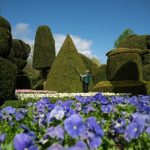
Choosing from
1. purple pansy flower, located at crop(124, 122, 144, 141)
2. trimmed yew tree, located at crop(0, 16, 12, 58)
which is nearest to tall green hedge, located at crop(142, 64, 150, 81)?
trimmed yew tree, located at crop(0, 16, 12, 58)

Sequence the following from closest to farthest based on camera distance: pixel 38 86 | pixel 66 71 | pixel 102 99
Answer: pixel 102 99, pixel 66 71, pixel 38 86

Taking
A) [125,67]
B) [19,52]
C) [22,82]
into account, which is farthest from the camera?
[19,52]

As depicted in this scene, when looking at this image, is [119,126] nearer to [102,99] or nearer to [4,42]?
[102,99]

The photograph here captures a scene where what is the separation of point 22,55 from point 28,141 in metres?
31.0

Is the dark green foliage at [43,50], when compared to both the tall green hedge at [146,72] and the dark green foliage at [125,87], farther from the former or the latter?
the dark green foliage at [125,87]

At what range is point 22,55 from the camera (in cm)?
3259

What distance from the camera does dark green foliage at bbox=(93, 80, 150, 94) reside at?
21453 millimetres

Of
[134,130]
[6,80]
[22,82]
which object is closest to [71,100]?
[134,130]

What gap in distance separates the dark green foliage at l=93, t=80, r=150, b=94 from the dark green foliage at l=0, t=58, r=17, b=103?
380 inches

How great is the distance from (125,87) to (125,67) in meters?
2.09

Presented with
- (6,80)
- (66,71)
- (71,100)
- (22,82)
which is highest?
(66,71)

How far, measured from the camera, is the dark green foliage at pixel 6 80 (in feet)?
40.9

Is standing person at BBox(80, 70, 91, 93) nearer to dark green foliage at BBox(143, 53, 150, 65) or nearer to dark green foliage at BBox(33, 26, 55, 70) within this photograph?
dark green foliage at BBox(143, 53, 150, 65)

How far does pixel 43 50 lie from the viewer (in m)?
32.5
